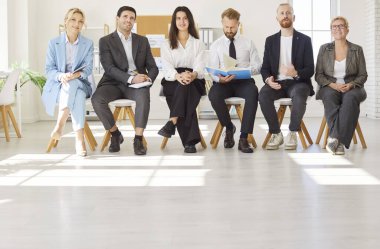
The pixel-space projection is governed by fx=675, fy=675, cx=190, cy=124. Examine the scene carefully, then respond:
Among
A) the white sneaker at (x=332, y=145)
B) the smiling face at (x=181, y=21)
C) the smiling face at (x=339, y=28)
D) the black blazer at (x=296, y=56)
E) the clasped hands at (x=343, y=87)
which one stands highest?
the smiling face at (x=181, y=21)

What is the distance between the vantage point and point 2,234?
2770 millimetres

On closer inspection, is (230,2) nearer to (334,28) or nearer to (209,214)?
(334,28)

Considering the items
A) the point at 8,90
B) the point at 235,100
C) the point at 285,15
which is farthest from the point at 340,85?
the point at 8,90

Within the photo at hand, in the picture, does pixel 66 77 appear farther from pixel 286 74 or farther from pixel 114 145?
pixel 286 74

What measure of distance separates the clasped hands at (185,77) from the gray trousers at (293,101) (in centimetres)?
61

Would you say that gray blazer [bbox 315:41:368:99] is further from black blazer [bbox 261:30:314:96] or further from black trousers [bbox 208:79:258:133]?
black trousers [bbox 208:79:258:133]

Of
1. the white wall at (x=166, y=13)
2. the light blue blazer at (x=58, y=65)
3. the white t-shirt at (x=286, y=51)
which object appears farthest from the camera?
the white wall at (x=166, y=13)

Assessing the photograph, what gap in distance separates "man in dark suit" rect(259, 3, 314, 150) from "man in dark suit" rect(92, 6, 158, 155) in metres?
0.98

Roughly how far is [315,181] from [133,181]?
1106mm

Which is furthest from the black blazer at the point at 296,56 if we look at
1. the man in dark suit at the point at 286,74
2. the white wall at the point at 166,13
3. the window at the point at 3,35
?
the window at the point at 3,35

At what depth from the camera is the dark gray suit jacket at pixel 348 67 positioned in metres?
5.60

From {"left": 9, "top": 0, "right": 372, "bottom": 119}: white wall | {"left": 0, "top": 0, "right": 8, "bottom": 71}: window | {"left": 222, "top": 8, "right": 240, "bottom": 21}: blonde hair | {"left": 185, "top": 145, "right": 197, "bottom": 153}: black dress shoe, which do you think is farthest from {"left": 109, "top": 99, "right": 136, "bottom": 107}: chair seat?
{"left": 9, "top": 0, "right": 372, "bottom": 119}: white wall

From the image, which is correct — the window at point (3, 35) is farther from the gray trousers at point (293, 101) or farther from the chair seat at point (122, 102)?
the gray trousers at point (293, 101)

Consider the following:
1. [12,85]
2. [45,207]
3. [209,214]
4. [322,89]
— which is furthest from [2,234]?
[12,85]
